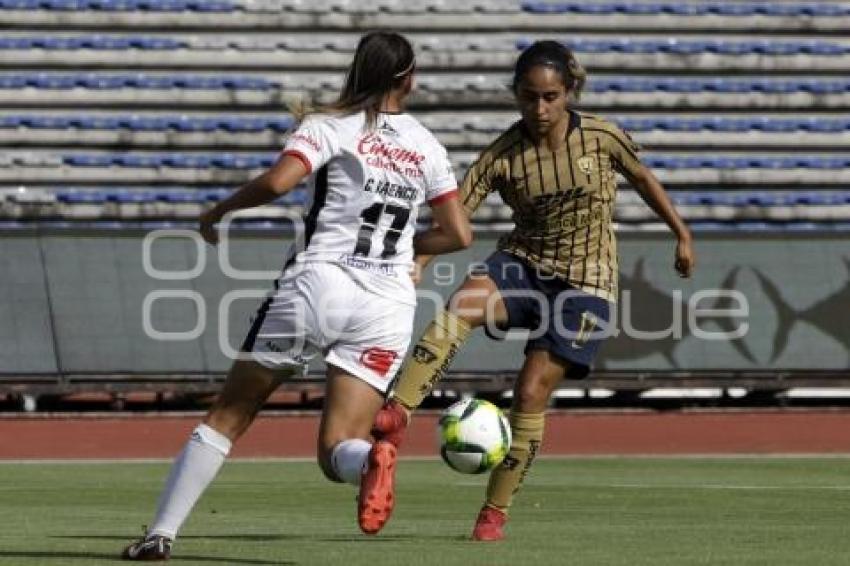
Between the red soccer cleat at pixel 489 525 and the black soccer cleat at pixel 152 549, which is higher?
the black soccer cleat at pixel 152 549

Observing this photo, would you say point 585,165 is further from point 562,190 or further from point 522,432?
point 522,432

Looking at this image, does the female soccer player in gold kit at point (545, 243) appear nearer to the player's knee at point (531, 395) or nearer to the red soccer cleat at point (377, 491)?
the player's knee at point (531, 395)

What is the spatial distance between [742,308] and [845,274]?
4.10ft

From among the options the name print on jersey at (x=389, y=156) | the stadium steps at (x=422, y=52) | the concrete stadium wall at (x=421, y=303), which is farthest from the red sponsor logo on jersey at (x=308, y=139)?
the stadium steps at (x=422, y=52)

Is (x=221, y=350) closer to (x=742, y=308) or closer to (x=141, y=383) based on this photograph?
(x=141, y=383)

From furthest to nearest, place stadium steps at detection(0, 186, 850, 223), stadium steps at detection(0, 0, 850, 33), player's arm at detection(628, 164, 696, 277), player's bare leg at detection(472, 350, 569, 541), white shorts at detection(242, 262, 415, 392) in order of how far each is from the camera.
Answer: stadium steps at detection(0, 0, 850, 33) → stadium steps at detection(0, 186, 850, 223) → player's arm at detection(628, 164, 696, 277) → player's bare leg at detection(472, 350, 569, 541) → white shorts at detection(242, 262, 415, 392)

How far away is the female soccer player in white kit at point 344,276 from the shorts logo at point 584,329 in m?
1.77

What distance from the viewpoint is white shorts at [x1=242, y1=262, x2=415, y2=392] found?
23.3 ft

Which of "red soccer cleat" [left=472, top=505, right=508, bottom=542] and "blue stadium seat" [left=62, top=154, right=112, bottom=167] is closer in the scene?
"red soccer cleat" [left=472, top=505, right=508, bottom=542]

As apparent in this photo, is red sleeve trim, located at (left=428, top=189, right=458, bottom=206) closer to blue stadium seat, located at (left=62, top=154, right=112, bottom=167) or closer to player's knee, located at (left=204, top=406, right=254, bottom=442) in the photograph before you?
player's knee, located at (left=204, top=406, right=254, bottom=442)

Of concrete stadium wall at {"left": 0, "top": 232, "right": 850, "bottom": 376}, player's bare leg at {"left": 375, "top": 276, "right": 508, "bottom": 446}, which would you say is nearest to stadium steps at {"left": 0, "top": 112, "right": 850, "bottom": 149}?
concrete stadium wall at {"left": 0, "top": 232, "right": 850, "bottom": 376}

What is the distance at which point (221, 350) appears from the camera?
22812 mm

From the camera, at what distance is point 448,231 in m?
7.58

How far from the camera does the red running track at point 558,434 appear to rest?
19891 millimetres
